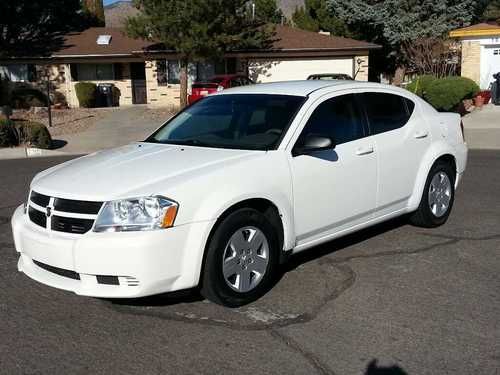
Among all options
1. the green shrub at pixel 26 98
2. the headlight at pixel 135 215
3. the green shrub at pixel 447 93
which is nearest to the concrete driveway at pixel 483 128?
the green shrub at pixel 447 93

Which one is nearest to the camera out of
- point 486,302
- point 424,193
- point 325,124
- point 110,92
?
point 486,302

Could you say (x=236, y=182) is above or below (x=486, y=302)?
above

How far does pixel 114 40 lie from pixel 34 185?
30.3 m

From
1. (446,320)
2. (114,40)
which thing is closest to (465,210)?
(446,320)

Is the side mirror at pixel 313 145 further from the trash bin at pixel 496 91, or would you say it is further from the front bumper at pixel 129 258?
the trash bin at pixel 496 91

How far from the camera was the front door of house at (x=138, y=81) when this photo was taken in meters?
32.2

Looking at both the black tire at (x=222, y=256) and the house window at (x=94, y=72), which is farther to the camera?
the house window at (x=94, y=72)

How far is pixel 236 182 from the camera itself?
4.46 meters

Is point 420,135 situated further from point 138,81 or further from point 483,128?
point 138,81

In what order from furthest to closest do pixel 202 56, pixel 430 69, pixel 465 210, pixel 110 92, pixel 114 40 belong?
pixel 114 40
pixel 110 92
pixel 430 69
pixel 202 56
pixel 465 210

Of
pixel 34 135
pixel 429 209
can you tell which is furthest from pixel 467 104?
pixel 429 209

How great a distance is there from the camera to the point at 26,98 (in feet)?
96.1

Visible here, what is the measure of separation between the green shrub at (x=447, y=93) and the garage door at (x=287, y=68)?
10713 millimetres

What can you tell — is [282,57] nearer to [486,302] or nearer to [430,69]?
[430,69]
